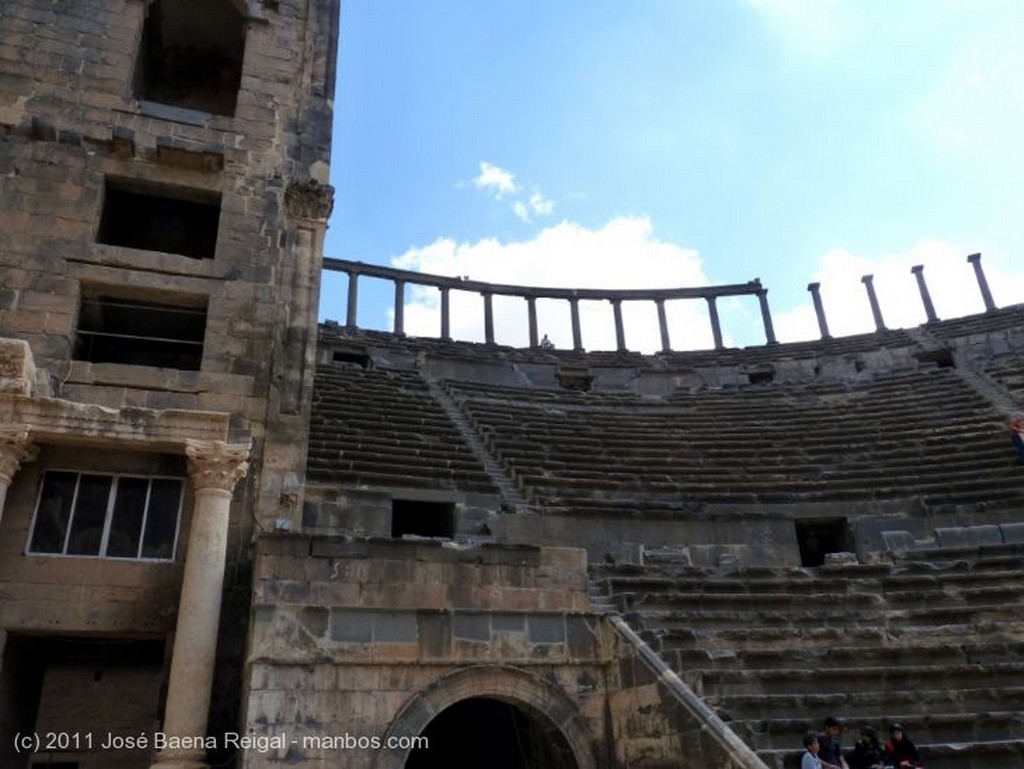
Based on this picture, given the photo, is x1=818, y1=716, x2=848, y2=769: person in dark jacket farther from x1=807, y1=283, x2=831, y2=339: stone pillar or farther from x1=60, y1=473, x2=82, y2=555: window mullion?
x1=807, y1=283, x2=831, y2=339: stone pillar

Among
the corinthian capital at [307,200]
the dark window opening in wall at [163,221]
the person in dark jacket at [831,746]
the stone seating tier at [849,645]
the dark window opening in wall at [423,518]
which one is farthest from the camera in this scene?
the dark window opening in wall at [423,518]

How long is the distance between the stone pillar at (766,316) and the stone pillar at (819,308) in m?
2.15

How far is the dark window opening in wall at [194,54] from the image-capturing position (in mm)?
15078

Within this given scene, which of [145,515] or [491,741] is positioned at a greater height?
[145,515]

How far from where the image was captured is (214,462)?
995 cm

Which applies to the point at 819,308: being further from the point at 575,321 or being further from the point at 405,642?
the point at 405,642

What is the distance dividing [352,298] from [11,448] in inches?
871

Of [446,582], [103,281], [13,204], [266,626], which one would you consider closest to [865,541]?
[446,582]

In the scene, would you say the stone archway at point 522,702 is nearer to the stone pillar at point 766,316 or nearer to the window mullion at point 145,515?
the window mullion at point 145,515

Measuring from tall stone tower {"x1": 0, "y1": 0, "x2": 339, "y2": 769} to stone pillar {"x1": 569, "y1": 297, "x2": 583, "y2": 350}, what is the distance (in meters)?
20.3

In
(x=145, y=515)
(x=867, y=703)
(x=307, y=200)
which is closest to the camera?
(x=867, y=703)

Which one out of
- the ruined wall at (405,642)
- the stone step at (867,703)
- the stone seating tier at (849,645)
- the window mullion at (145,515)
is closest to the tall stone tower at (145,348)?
the window mullion at (145,515)

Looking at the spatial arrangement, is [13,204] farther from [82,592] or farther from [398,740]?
[398,740]

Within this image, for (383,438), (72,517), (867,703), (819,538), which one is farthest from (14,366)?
(819,538)
